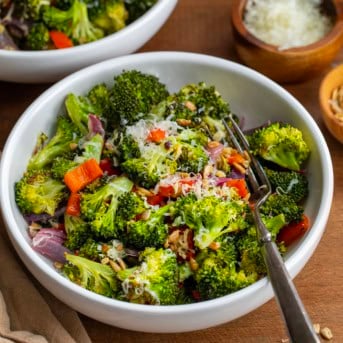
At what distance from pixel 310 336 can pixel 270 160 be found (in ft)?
2.49

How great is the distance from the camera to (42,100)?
248 cm

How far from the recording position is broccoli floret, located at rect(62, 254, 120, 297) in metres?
2.04

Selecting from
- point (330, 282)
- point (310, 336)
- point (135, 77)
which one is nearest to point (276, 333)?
point (330, 282)

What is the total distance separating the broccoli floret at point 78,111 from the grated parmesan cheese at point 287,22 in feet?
2.72

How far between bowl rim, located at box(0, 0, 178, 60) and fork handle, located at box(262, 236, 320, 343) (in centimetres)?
106

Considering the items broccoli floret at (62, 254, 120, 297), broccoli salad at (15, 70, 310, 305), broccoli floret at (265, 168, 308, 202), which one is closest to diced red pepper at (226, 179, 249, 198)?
broccoli salad at (15, 70, 310, 305)

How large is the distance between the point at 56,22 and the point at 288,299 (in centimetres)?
154

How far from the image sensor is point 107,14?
113 inches

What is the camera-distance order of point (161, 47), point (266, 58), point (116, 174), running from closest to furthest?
point (116, 174) → point (266, 58) → point (161, 47)

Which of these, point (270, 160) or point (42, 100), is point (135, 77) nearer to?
point (42, 100)

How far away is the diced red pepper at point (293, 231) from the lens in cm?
218

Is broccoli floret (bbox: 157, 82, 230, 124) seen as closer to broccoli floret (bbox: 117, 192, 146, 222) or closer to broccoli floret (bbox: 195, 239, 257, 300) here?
broccoli floret (bbox: 117, 192, 146, 222)

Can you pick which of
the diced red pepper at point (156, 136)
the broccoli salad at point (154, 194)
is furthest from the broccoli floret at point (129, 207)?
the diced red pepper at point (156, 136)

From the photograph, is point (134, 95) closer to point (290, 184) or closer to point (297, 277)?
point (290, 184)
